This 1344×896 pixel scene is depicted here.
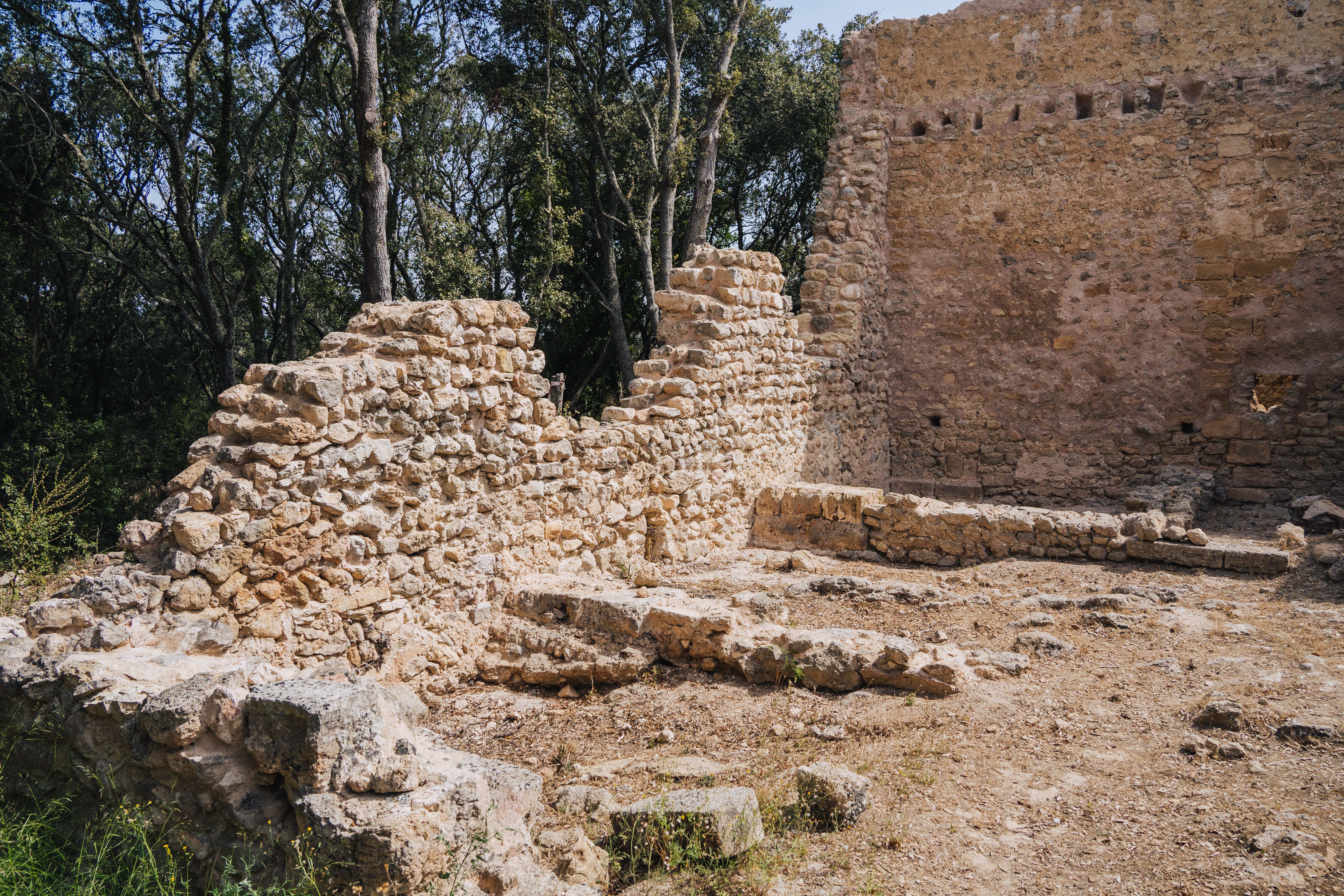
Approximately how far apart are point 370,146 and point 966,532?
839 cm

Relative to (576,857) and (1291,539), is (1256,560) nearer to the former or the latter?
(1291,539)

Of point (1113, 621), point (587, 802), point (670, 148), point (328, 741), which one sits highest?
point (670, 148)

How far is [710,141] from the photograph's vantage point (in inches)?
600

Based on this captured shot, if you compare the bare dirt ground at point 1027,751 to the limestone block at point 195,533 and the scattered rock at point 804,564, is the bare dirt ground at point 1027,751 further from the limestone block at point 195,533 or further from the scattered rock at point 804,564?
the limestone block at point 195,533

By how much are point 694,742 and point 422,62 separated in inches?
576

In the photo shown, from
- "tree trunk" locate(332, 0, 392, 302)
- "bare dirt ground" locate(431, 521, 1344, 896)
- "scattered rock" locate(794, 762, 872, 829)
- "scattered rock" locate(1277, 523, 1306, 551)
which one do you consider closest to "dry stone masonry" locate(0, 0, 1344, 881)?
"scattered rock" locate(794, 762, 872, 829)

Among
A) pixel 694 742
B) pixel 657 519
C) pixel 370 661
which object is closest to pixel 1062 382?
pixel 657 519

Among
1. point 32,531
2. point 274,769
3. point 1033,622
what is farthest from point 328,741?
point 32,531

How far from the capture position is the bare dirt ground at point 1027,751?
10.0 feet

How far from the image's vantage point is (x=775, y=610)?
5582 millimetres

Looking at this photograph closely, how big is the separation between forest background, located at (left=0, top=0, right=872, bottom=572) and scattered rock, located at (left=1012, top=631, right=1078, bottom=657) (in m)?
8.82

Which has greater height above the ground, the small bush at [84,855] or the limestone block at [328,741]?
the limestone block at [328,741]

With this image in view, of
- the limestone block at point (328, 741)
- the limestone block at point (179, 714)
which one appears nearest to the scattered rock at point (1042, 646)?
the limestone block at point (328, 741)

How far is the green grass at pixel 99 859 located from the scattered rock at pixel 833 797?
1.82 metres
